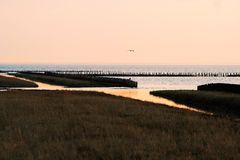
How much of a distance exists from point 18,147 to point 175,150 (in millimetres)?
5778

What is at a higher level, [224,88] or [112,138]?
[112,138]

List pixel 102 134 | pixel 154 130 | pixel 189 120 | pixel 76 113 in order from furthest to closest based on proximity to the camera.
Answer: pixel 76 113
pixel 189 120
pixel 154 130
pixel 102 134

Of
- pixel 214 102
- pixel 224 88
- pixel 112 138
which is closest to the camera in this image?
pixel 112 138

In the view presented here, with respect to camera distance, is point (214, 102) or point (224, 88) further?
point (224, 88)

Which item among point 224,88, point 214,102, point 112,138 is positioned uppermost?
point 112,138

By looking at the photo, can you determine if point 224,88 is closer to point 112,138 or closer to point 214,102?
point 214,102

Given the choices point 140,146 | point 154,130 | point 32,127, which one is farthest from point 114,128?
point 140,146

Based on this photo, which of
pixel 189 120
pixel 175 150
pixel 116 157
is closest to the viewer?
pixel 116 157

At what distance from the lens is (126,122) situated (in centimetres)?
2739

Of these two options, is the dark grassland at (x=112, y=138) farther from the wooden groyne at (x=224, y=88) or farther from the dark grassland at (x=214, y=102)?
the wooden groyne at (x=224, y=88)

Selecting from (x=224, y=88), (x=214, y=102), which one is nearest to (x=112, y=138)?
(x=214, y=102)

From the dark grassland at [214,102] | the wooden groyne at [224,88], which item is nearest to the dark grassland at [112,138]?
the dark grassland at [214,102]

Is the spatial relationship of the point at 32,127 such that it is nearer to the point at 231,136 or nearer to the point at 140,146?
the point at 140,146

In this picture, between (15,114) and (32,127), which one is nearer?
(32,127)
